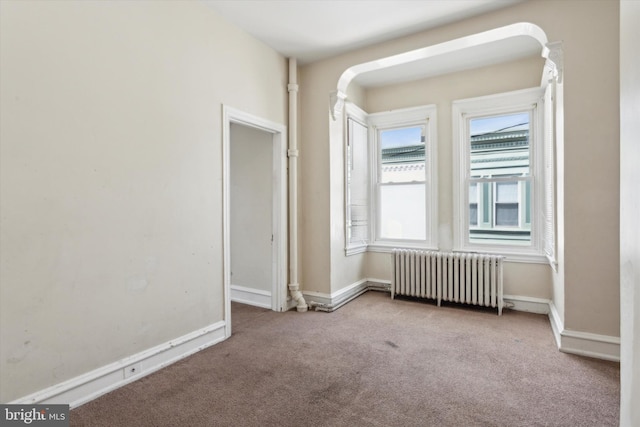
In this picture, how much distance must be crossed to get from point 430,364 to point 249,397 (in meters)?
1.35

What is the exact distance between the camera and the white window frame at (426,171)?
176 inches

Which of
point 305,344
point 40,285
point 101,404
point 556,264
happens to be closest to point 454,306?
point 556,264

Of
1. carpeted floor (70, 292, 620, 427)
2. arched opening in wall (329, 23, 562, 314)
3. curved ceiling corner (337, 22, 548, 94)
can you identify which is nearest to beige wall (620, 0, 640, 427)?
carpeted floor (70, 292, 620, 427)

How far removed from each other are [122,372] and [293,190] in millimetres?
2372

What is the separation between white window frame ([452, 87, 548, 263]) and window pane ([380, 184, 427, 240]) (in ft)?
1.51

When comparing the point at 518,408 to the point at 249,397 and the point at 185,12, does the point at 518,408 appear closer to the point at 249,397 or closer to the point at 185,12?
the point at 249,397

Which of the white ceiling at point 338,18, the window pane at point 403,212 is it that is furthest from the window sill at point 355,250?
the white ceiling at point 338,18

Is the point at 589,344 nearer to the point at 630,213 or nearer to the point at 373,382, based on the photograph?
the point at 373,382

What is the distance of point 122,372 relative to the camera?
2.30 meters

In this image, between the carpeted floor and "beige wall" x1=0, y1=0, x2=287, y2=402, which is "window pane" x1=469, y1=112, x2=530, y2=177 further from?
"beige wall" x1=0, y1=0, x2=287, y2=402

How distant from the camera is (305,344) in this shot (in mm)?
2949

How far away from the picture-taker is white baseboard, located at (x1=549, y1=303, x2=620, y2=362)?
2609 mm

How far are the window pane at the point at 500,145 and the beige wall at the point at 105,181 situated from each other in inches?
120

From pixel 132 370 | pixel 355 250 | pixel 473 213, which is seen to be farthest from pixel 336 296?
pixel 132 370
